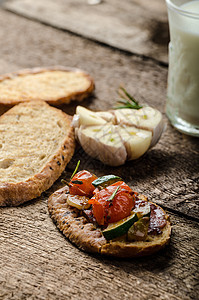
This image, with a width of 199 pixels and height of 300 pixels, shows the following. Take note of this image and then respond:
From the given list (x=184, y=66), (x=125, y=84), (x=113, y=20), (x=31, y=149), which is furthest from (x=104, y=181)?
(x=113, y=20)

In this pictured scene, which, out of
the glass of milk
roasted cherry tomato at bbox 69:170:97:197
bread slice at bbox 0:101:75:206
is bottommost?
bread slice at bbox 0:101:75:206

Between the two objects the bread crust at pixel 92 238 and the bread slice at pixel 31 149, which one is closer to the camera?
the bread crust at pixel 92 238

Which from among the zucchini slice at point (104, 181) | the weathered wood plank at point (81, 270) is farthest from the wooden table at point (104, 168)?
the zucchini slice at point (104, 181)

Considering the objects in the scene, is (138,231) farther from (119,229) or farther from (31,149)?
(31,149)

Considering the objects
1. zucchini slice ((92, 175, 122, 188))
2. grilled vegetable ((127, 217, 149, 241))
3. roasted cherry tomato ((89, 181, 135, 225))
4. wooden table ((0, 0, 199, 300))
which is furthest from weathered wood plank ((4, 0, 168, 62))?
grilled vegetable ((127, 217, 149, 241))

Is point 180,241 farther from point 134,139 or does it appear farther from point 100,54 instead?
point 100,54

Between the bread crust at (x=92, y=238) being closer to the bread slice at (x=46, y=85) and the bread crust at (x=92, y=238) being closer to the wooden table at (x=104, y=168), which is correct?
the wooden table at (x=104, y=168)

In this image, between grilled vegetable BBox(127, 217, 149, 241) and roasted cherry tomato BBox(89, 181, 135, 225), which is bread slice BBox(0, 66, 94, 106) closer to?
roasted cherry tomato BBox(89, 181, 135, 225)
